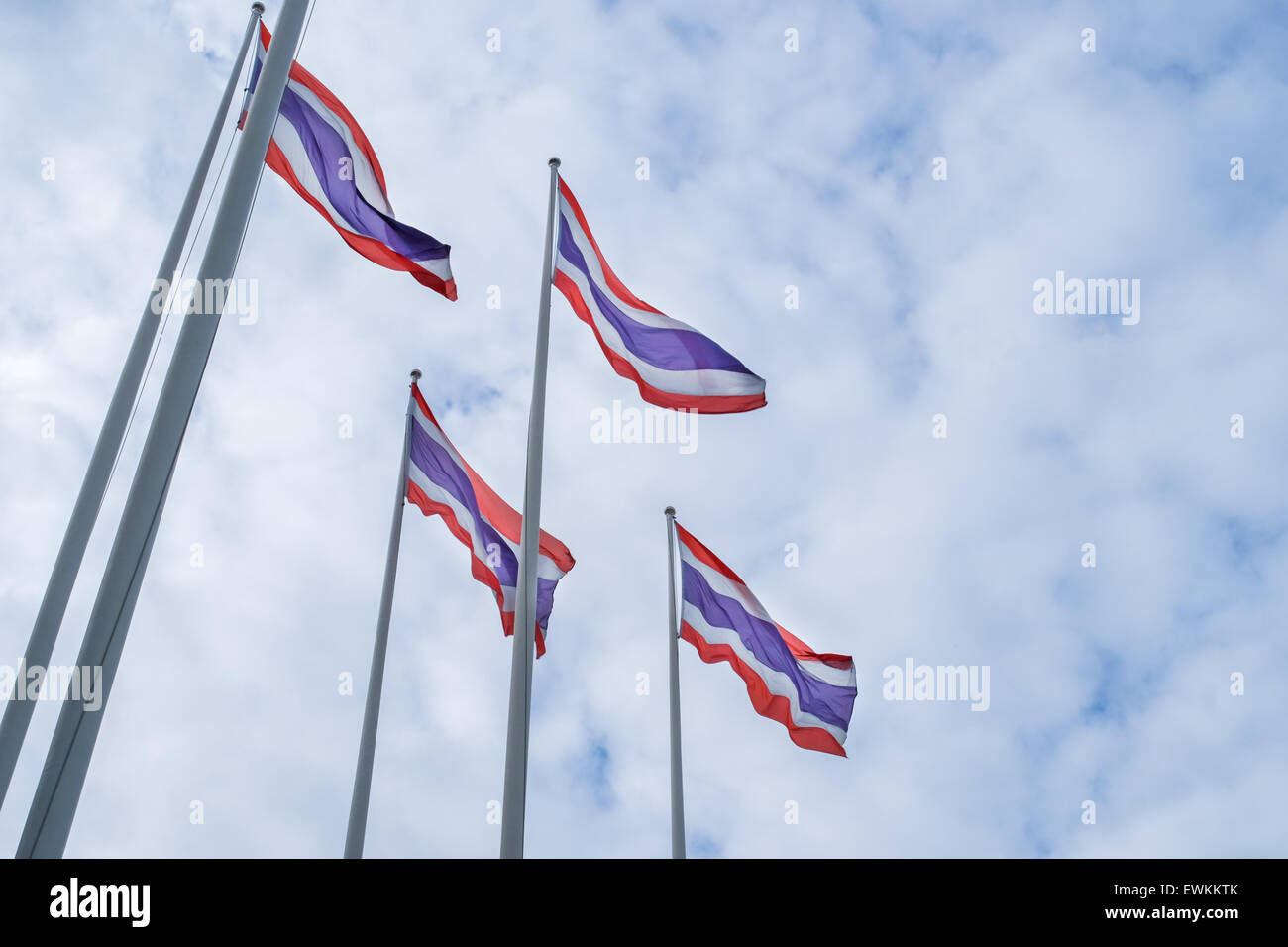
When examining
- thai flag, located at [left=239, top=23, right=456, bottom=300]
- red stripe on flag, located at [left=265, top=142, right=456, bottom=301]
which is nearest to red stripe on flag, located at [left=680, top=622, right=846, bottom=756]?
red stripe on flag, located at [left=265, top=142, right=456, bottom=301]

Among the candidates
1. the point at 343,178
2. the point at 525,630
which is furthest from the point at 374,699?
the point at 343,178

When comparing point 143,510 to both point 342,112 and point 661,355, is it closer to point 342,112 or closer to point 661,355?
point 342,112

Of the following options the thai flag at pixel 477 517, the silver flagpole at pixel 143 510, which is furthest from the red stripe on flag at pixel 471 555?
the silver flagpole at pixel 143 510

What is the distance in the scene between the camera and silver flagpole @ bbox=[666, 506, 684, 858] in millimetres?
16250

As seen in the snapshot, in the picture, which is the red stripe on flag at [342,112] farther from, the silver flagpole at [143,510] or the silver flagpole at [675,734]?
the silver flagpole at [675,734]

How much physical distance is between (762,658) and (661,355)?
6238 millimetres

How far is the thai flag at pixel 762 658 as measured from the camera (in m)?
17.5

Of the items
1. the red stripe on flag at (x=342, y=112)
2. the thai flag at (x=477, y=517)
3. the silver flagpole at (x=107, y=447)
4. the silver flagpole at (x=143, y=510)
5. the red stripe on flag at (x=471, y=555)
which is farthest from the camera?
the thai flag at (x=477, y=517)

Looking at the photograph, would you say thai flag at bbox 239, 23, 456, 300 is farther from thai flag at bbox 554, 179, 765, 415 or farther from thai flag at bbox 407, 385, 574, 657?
thai flag at bbox 407, 385, 574, 657

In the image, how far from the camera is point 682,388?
14094 millimetres

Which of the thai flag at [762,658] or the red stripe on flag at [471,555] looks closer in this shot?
the red stripe on flag at [471,555]

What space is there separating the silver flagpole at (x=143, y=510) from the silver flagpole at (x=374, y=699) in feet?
23.4
